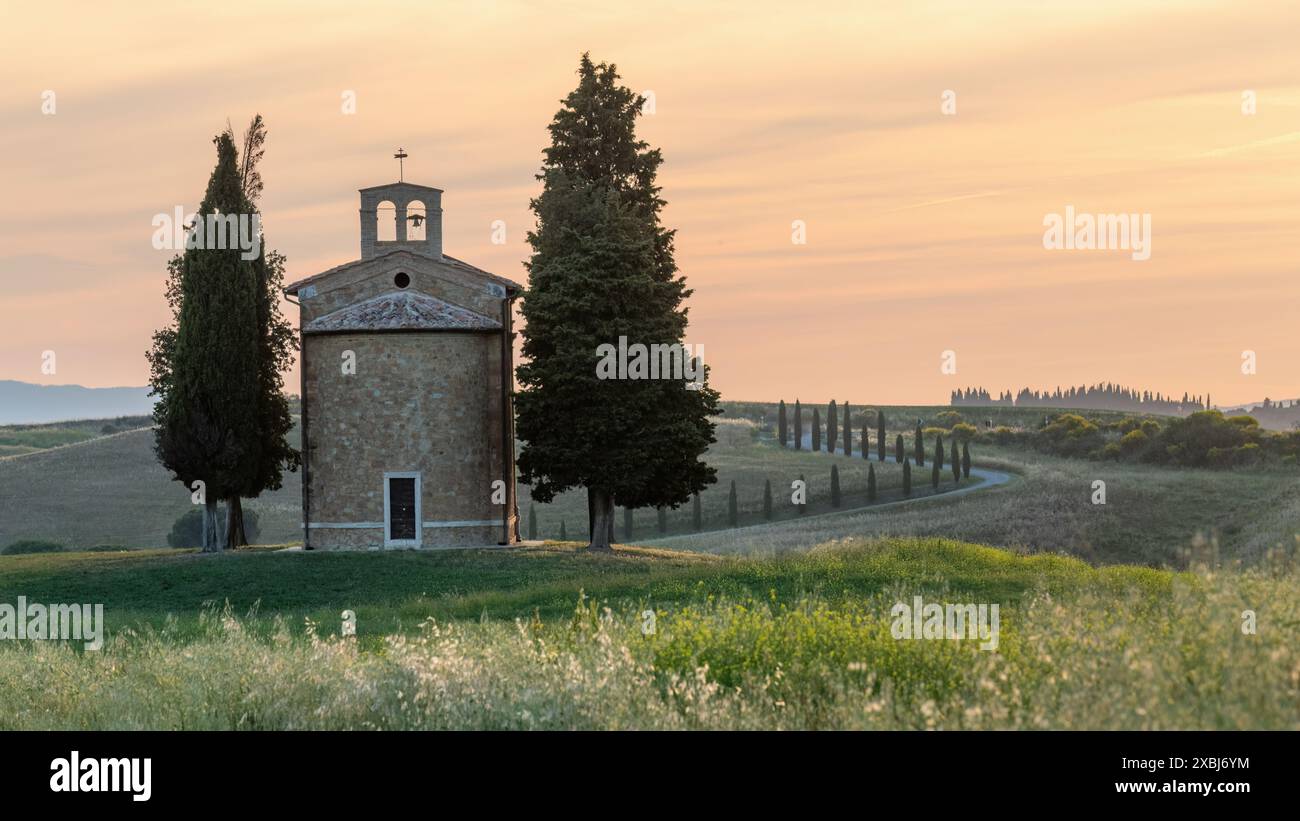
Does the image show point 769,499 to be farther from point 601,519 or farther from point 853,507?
point 601,519

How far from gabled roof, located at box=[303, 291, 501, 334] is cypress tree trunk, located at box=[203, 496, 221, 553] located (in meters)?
6.12

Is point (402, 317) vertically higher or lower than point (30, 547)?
higher

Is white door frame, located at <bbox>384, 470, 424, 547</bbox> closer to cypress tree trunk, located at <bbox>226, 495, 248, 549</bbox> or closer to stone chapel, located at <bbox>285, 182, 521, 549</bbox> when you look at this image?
stone chapel, located at <bbox>285, 182, 521, 549</bbox>

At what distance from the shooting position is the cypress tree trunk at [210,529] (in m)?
40.2

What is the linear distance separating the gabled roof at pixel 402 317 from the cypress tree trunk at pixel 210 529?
6.12 meters

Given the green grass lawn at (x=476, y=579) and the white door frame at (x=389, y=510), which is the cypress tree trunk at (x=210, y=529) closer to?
the green grass lawn at (x=476, y=579)

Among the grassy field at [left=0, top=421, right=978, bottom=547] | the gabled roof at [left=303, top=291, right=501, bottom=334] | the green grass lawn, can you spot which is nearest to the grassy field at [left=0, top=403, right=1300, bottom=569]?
the grassy field at [left=0, top=421, right=978, bottom=547]

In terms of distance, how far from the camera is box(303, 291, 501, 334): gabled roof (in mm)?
39094

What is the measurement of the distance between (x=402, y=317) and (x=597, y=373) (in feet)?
20.5

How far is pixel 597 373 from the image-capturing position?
124 feet

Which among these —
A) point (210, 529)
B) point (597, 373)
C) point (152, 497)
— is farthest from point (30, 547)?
point (597, 373)

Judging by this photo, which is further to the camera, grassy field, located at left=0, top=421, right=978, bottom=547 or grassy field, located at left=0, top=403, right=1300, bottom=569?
grassy field, located at left=0, top=421, right=978, bottom=547
